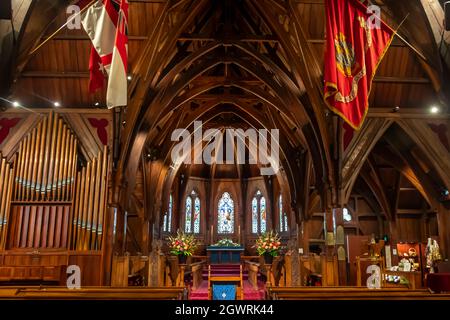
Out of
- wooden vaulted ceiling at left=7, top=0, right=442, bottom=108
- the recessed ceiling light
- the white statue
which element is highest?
wooden vaulted ceiling at left=7, top=0, right=442, bottom=108

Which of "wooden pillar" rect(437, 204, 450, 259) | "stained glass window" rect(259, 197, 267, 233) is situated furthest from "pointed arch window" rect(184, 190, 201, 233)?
"wooden pillar" rect(437, 204, 450, 259)

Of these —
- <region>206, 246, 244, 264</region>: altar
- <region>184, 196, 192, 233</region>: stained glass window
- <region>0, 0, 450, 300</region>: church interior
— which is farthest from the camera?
<region>184, 196, 192, 233</region>: stained glass window

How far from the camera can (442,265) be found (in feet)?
38.3

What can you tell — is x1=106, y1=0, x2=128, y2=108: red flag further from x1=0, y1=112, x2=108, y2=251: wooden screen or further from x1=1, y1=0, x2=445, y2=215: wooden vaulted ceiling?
x1=0, y1=112, x2=108, y2=251: wooden screen

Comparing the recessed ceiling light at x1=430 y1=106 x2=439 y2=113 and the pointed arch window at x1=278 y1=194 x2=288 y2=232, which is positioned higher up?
the recessed ceiling light at x1=430 y1=106 x2=439 y2=113

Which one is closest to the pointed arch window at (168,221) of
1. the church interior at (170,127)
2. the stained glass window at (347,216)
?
the church interior at (170,127)

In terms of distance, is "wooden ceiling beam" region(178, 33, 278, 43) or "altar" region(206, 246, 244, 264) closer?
"wooden ceiling beam" region(178, 33, 278, 43)

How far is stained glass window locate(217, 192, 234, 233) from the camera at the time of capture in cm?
2441

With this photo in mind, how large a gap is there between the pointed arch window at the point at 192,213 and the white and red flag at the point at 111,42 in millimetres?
18283

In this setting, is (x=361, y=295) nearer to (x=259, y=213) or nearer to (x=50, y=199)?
(x=50, y=199)

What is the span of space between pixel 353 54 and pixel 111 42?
431 centimetres

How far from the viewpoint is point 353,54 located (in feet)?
22.1

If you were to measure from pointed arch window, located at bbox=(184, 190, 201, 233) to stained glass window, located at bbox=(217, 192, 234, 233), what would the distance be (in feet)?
4.62

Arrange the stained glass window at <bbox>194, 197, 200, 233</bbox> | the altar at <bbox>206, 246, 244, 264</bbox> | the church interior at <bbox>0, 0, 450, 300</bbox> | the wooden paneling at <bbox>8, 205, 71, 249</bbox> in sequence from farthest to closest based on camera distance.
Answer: the stained glass window at <bbox>194, 197, 200, 233</bbox>, the altar at <bbox>206, 246, 244, 264</bbox>, the wooden paneling at <bbox>8, 205, 71, 249</bbox>, the church interior at <bbox>0, 0, 450, 300</bbox>
